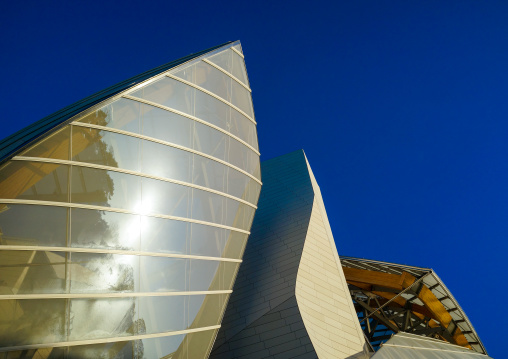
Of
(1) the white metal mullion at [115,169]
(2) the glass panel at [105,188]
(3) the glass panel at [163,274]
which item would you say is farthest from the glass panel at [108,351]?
(1) the white metal mullion at [115,169]

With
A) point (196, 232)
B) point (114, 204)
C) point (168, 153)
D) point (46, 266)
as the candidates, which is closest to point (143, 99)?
point (168, 153)

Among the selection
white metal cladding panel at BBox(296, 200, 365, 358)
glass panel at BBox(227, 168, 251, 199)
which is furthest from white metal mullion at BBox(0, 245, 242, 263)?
white metal cladding panel at BBox(296, 200, 365, 358)

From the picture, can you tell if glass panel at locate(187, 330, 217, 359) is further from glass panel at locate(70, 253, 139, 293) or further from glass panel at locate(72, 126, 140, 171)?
glass panel at locate(72, 126, 140, 171)

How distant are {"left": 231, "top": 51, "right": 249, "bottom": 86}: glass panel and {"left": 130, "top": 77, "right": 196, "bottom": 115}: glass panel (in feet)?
8.03

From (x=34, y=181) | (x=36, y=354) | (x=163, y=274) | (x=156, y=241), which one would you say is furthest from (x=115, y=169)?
(x=36, y=354)

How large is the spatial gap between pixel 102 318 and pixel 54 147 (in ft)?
12.9

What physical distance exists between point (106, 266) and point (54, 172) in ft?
7.91

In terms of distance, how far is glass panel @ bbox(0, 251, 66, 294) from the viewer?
9.77 meters

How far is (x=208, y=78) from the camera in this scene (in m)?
15.0

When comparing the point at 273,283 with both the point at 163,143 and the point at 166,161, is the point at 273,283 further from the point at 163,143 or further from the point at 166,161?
the point at 163,143

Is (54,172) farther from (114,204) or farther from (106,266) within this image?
(106,266)

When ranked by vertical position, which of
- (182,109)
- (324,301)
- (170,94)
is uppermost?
(170,94)

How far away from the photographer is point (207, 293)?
13.6 meters

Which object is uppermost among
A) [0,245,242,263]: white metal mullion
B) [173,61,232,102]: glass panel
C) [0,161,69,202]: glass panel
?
[173,61,232,102]: glass panel
